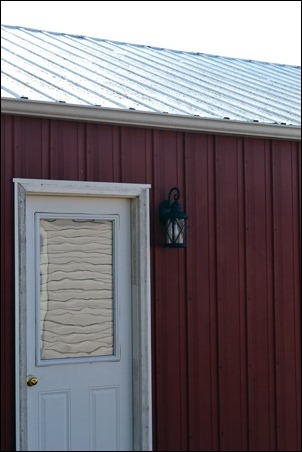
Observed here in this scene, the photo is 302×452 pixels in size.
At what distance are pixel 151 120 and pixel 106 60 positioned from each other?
1.73 metres

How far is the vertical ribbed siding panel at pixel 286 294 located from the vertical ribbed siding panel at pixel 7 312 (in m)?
2.15

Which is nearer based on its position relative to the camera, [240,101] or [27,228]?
[27,228]

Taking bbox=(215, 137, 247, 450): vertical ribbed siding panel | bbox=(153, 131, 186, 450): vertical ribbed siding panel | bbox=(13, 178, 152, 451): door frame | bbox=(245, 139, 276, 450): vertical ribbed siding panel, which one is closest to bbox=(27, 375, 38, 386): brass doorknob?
bbox=(13, 178, 152, 451): door frame

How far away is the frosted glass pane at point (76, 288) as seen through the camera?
5.75 m

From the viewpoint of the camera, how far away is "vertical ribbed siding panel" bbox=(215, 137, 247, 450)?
6285 mm

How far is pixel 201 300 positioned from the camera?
6.20 m

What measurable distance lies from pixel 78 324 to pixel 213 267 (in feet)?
3.68

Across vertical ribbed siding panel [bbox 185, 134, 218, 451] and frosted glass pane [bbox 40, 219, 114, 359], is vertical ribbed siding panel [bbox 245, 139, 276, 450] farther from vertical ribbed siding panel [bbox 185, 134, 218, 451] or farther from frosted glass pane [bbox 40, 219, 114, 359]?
frosted glass pane [bbox 40, 219, 114, 359]

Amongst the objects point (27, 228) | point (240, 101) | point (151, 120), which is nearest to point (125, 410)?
point (27, 228)

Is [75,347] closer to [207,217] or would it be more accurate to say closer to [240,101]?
[207,217]

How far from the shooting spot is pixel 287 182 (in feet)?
21.9

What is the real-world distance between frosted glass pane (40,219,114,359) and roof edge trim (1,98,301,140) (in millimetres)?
728

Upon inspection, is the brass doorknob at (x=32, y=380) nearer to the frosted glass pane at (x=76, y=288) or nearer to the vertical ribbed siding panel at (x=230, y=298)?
the frosted glass pane at (x=76, y=288)

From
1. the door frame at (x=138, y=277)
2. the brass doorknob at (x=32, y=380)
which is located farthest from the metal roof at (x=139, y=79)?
the brass doorknob at (x=32, y=380)
